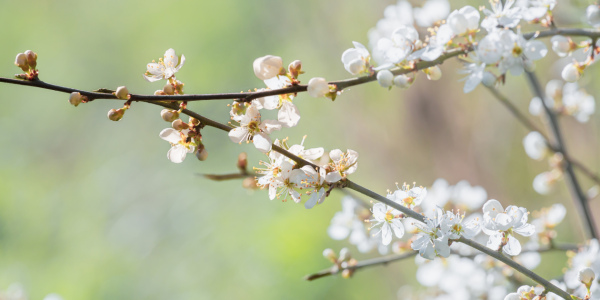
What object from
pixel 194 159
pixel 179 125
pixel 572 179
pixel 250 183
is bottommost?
pixel 194 159

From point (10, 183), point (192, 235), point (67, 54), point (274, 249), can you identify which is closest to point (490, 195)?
point (274, 249)

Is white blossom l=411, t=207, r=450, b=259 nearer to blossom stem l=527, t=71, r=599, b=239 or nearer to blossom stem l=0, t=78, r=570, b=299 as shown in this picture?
blossom stem l=0, t=78, r=570, b=299

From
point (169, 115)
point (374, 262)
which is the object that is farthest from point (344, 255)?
point (169, 115)

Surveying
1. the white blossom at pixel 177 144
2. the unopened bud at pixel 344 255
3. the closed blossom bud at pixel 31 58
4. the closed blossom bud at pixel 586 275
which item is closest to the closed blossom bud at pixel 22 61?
the closed blossom bud at pixel 31 58

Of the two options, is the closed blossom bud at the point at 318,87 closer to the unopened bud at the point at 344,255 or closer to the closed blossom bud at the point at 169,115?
the closed blossom bud at the point at 169,115

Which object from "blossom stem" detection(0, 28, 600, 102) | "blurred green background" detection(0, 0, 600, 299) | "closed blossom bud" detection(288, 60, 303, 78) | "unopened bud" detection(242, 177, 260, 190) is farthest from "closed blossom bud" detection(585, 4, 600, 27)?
"blurred green background" detection(0, 0, 600, 299)

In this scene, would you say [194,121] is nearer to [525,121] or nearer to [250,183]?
[250,183]
